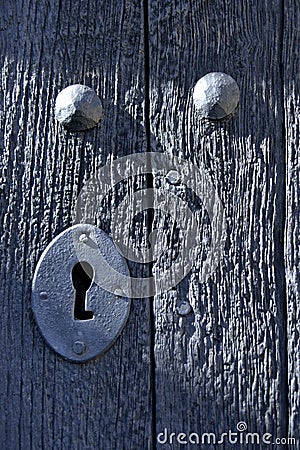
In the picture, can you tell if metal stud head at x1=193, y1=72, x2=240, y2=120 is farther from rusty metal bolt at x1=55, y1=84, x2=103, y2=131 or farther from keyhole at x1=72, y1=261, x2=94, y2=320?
keyhole at x1=72, y1=261, x2=94, y2=320

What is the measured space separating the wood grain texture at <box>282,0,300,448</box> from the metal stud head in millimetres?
80

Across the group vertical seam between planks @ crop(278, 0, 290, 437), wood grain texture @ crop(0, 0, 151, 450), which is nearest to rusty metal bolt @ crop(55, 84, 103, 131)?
wood grain texture @ crop(0, 0, 151, 450)

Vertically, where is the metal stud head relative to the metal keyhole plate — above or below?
above

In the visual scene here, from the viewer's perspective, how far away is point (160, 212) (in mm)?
1101

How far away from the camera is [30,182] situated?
1.13 meters

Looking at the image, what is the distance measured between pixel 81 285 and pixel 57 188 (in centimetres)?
15

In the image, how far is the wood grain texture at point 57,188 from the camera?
42.4 inches

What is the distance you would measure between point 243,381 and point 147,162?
0.34m

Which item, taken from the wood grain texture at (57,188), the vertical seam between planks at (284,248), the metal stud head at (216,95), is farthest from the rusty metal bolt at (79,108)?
the vertical seam between planks at (284,248)

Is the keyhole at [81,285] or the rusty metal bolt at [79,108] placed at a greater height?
the rusty metal bolt at [79,108]

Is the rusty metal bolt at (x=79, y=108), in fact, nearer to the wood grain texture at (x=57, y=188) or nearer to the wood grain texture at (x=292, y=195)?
the wood grain texture at (x=57, y=188)

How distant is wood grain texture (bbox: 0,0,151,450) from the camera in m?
1.08

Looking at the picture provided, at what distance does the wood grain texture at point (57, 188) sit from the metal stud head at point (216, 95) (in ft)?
0.29

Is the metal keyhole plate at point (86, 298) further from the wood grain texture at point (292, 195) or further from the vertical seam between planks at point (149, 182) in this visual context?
the wood grain texture at point (292, 195)
